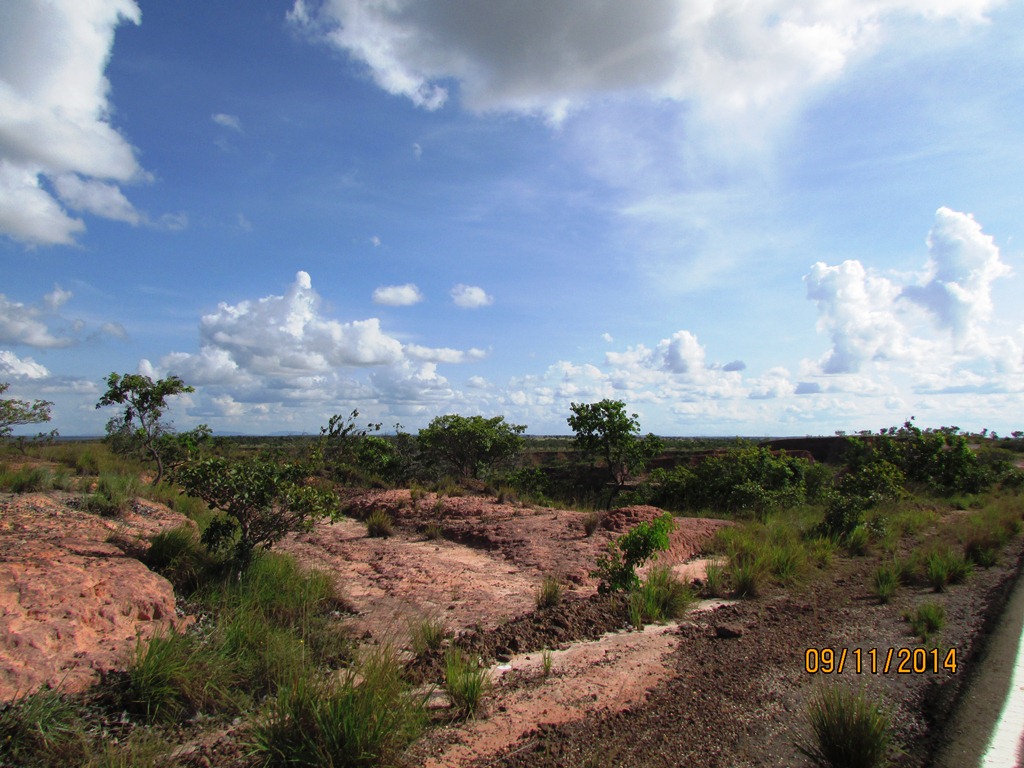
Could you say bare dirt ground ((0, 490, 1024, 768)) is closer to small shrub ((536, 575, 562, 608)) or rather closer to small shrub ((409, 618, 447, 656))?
small shrub ((536, 575, 562, 608))

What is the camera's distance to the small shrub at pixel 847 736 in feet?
12.4

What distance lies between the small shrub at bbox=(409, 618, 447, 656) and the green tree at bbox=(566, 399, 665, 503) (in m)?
19.6

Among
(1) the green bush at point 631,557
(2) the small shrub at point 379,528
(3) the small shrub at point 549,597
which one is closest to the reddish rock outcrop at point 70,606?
(3) the small shrub at point 549,597

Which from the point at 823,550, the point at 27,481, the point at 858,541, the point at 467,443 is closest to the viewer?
the point at 27,481

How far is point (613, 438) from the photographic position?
82.5ft

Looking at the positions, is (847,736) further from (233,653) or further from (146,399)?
(146,399)

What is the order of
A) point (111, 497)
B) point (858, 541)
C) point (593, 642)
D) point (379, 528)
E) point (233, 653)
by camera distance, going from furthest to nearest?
point (379, 528), point (858, 541), point (111, 497), point (593, 642), point (233, 653)

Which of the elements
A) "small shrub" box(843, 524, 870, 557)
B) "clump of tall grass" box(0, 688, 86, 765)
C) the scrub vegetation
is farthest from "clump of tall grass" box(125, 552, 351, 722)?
"small shrub" box(843, 524, 870, 557)

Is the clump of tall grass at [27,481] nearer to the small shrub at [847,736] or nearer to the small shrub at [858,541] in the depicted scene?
the small shrub at [847,736]

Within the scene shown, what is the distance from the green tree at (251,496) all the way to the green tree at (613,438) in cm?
1840

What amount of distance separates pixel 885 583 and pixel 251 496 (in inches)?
363

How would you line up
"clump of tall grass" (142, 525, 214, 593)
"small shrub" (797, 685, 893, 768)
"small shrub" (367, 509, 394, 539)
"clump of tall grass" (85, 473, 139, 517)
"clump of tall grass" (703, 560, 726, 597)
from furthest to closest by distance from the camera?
1. "small shrub" (367, 509, 394, 539)
2. "clump of tall grass" (85, 473, 139, 517)
3. "clump of tall grass" (703, 560, 726, 597)
4. "clump of tall grass" (142, 525, 214, 593)
5. "small shrub" (797, 685, 893, 768)

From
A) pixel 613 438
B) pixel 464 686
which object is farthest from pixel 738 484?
pixel 464 686

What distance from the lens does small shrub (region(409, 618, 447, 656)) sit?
582 centimetres
